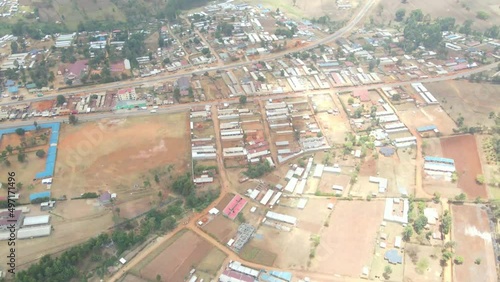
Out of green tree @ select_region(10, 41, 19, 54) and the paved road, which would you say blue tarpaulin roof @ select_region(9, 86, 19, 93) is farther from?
green tree @ select_region(10, 41, 19, 54)

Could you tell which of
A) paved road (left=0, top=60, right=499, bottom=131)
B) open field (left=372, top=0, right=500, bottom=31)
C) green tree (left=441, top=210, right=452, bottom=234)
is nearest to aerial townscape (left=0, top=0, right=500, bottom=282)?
paved road (left=0, top=60, right=499, bottom=131)

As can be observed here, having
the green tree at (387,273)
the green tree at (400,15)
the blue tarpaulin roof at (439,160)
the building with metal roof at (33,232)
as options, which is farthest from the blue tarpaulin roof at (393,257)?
the green tree at (400,15)

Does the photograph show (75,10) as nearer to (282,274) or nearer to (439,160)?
(282,274)

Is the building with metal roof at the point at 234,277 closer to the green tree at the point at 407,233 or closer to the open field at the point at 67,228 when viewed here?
the open field at the point at 67,228

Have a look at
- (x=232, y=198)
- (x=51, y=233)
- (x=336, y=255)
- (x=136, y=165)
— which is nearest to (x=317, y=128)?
(x=232, y=198)

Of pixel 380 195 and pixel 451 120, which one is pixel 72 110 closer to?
pixel 380 195
